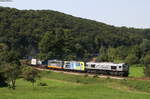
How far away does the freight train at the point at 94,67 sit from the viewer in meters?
75.7

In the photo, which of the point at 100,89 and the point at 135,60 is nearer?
the point at 100,89

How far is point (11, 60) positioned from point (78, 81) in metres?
32.4

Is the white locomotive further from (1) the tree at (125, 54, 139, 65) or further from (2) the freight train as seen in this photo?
(1) the tree at (125, 54, 139, 65)

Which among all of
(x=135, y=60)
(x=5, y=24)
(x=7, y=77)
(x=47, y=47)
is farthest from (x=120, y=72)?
(x=5, y=24)

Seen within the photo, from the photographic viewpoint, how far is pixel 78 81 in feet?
243

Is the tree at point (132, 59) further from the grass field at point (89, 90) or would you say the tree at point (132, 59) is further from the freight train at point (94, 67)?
the grass field at point (89, 90)

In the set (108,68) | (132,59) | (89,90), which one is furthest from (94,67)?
(132,59)

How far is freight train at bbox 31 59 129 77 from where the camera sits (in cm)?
7569

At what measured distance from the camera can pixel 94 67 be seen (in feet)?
274

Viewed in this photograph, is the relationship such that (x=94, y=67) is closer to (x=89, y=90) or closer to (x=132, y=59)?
(x=89, y=90)

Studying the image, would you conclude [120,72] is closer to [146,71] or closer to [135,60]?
[146,71]

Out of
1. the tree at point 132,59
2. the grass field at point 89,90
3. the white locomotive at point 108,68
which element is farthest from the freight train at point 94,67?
the tree at point 132,59

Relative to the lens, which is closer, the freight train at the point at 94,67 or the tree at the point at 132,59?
the freight train at the point at 94,67

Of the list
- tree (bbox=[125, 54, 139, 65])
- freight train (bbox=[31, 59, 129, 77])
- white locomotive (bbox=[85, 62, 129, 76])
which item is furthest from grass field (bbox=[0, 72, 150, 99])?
tree (bbox=[125, 54, 139, 65])
